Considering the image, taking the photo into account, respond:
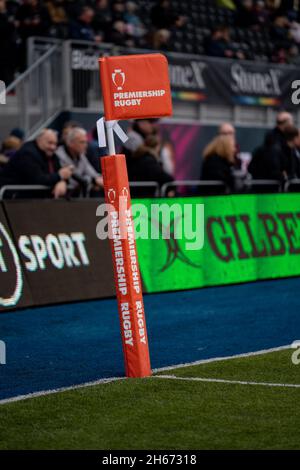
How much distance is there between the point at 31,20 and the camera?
1878 centimetres

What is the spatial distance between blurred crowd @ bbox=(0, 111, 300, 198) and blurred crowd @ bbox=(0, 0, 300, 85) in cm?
223

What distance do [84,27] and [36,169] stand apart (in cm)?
636

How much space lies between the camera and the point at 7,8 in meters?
19.8

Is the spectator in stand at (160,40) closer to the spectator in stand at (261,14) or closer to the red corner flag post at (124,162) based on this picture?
the spectator in stand at (261,14)

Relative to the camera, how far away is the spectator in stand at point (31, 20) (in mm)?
18797

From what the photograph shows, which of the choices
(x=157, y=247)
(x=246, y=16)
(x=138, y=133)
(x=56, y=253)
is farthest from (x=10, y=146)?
(x=246, y=16)

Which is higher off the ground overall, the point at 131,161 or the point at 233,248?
the point at 131,161

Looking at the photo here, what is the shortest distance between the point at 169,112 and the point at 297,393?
232 cm

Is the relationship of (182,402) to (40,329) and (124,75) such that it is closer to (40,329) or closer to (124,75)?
(124,75)

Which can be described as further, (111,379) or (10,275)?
(10,275)

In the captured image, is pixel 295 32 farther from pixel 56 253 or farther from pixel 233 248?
pixel 56 253

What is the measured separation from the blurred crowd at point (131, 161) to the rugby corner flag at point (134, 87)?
6010mm

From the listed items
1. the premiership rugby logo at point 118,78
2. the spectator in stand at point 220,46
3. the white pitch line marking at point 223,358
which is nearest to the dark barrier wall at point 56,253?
the white pitch line marking at point 223,358

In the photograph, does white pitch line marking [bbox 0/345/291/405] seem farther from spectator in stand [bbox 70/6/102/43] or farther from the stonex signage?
spectator in stand [bbox 70/6/102/43]
